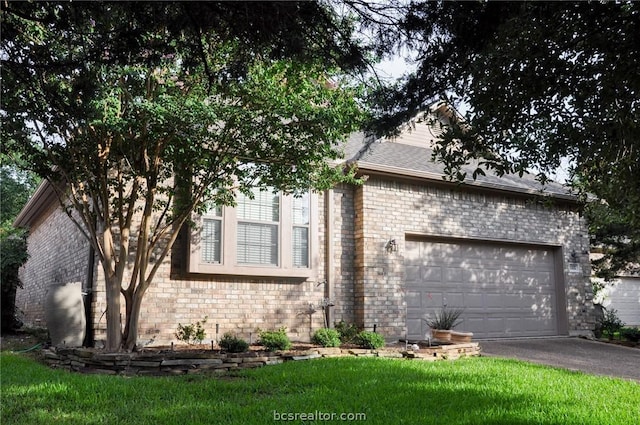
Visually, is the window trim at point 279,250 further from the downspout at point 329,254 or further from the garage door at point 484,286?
the garage door at point 484,286

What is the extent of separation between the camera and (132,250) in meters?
8.57

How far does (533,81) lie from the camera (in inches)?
152

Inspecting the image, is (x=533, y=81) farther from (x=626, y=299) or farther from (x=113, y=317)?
(x=626, y=299)

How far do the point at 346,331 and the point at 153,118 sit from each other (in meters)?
5.26

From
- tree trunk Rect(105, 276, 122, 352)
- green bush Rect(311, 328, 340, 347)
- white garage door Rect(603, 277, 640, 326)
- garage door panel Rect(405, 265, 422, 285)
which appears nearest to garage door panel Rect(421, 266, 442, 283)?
garage door panel Rect(405, 265, 422, 285)

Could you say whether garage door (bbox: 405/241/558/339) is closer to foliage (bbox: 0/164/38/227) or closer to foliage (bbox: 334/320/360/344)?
foliage (bbox: 334/320/360/344)

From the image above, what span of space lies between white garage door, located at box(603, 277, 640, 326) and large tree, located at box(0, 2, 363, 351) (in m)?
14.3

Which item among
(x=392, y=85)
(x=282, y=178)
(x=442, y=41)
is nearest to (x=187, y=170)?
(x=282, y=178)

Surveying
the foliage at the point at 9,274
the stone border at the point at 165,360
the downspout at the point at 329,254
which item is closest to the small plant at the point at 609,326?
the downspout at the point at 329,254

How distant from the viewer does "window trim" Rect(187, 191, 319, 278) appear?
884cm

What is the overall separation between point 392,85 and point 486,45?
37.5 inches

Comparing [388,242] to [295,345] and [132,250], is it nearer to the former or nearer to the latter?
[295,345]

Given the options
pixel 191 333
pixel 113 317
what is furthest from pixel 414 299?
pixel 113 317

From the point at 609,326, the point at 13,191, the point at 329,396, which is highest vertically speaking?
the point at 13,191
